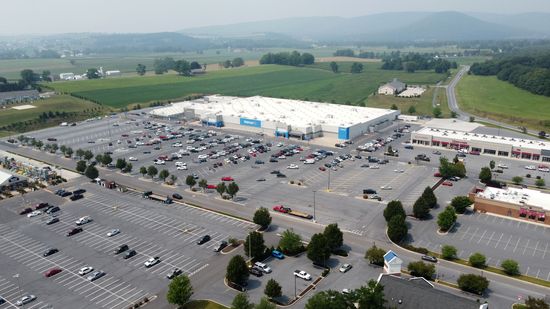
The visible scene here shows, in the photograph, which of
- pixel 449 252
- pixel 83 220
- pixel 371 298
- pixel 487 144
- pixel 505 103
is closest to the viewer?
pixel 371 298

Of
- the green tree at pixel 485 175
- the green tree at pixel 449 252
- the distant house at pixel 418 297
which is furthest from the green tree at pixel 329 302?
the green tree at pixel 485 175

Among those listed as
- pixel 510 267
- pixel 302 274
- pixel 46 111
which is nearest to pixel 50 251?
pixel 302 274

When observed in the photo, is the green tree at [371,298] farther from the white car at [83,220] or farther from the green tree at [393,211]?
the white car at [83,220]

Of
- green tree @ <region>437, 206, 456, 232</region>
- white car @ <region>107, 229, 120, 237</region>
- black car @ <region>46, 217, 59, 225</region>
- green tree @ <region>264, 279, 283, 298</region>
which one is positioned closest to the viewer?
green tree @ <region>264, 279, 283, 298</region>

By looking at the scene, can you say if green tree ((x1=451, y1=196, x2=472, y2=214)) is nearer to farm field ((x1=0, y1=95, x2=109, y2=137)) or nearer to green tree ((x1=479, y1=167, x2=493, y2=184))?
green tree ((x1=479, y1=167, x2=493, y2=184))

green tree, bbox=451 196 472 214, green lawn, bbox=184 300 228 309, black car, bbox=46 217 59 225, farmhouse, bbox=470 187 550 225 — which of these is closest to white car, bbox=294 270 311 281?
green lawn, bbox=184 300 228 309

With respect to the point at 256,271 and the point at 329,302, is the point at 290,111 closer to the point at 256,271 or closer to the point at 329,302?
the point at 256,271
